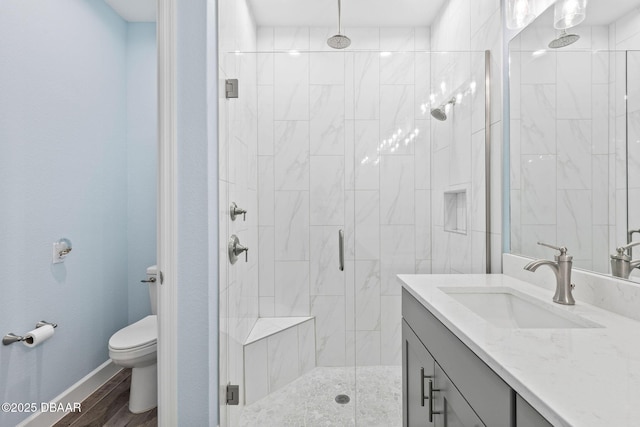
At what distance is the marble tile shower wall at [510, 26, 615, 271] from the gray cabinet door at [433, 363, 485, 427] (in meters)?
0.64

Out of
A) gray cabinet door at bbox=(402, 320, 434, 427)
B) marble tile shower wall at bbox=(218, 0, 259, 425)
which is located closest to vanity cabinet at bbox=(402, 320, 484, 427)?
gray cabinet door at bbox=(402, 320, 434, 427)

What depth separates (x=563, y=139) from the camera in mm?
1205

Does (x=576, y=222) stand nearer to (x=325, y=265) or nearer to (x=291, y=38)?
(x=325, y=265)

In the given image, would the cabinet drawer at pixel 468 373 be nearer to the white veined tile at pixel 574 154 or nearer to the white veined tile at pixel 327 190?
the white veined tile at pixel 574 154

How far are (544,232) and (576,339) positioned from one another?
69 cm

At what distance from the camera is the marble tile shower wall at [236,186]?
149 cm

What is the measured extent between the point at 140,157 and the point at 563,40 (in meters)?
2.65

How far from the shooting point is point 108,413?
185cm

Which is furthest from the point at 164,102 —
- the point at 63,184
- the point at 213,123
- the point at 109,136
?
the point at 109,136

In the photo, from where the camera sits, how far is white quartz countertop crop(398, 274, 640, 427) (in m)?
0.48


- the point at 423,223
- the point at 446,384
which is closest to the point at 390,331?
the point at 423,223

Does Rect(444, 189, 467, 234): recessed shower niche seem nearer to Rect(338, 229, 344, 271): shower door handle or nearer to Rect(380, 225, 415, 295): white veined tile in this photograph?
Rect(380, 225, 415, 295): white veined tile

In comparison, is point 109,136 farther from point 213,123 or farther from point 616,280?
point 616,280

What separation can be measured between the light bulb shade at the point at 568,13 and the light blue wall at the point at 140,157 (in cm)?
251
